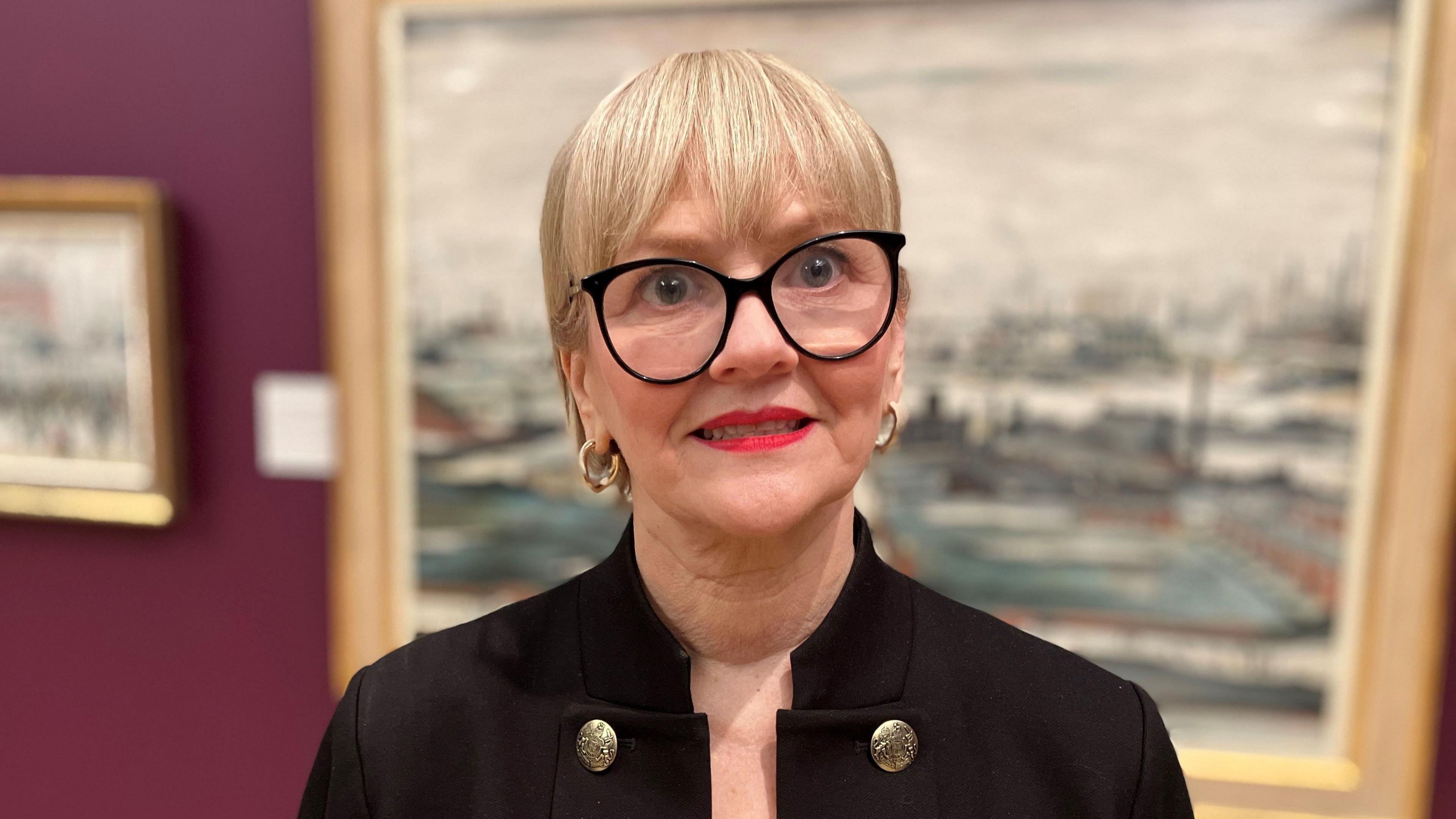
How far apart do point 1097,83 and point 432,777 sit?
51.7 inches

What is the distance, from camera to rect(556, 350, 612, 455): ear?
86 cm

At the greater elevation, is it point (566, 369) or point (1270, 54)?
point (1270, 54)

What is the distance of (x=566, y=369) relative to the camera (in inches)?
35.9

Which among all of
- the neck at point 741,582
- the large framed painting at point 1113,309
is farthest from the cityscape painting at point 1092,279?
the neck at point 741,582

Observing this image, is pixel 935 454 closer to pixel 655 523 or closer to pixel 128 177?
pixel 655 523

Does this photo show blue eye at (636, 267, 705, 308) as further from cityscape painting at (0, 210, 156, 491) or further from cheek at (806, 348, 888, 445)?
cityscape painting at (0, 210, 156, 491)

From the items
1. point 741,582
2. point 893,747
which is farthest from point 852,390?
point 893,747

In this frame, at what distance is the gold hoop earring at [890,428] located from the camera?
0.91m

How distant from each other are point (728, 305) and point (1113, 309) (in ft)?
3.23

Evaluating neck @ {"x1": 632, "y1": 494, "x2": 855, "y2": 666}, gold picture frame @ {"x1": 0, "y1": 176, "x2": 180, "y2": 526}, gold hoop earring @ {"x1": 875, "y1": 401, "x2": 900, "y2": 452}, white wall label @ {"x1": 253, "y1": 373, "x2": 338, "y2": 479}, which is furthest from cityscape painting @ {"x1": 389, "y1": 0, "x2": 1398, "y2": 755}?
neck @ {"x1": 632, "y1": 494, "x2": 855, "y2": 666}

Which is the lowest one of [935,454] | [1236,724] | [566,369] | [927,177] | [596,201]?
[1236,724]

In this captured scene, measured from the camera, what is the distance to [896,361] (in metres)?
0.89

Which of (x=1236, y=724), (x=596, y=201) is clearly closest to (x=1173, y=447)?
(x=1236, y=724)

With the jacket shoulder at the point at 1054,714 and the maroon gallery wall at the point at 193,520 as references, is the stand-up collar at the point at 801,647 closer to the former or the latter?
the jacket shoulder at the point at 1054,714
